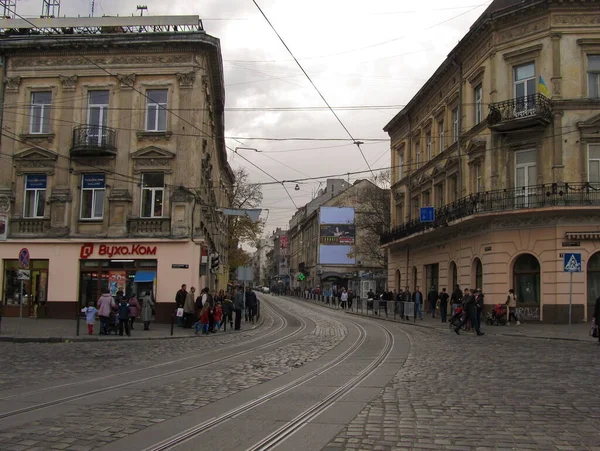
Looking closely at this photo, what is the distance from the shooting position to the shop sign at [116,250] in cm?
2855

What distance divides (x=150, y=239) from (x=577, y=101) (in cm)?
2035

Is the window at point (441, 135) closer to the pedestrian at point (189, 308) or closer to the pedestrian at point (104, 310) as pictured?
the pedestrian at point (189, 308)

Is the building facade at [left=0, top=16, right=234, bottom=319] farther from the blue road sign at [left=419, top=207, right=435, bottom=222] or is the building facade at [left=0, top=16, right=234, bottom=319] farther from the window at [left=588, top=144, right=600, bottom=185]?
the window at [left=588, top=144, right=600, bottom=185]

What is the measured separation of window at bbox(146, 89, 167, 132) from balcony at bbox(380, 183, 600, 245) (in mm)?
15626

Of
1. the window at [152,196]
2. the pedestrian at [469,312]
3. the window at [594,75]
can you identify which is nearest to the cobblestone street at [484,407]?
the pedestrian at [469,312]

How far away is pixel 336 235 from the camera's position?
8069 cm

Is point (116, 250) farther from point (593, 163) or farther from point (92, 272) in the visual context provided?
point (593, 163)

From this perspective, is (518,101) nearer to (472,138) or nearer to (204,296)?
(472,138)

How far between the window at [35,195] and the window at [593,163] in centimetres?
2550

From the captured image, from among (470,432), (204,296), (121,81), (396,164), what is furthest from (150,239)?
(396,164)

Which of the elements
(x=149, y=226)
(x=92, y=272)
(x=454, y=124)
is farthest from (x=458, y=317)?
(x=92, y=272)

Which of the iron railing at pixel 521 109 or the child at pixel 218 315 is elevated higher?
the iron railing at pixel 521 109

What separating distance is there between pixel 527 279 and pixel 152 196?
1812 centimetres

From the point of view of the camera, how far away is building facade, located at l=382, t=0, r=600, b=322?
27125 mm
